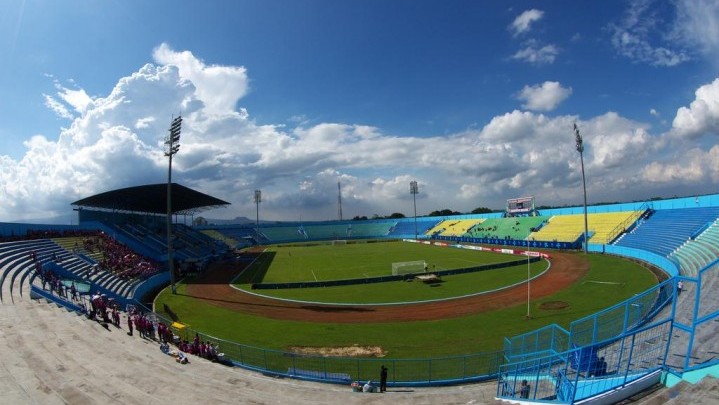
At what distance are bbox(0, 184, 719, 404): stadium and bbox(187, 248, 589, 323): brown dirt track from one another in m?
0.22

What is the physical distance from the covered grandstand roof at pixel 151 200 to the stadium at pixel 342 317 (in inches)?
17.0

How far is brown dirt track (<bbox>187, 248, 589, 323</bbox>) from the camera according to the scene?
27578 mm

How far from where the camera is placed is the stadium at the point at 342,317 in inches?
417

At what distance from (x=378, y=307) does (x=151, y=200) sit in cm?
4459

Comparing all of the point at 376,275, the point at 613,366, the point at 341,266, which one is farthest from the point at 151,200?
the point at 613,366

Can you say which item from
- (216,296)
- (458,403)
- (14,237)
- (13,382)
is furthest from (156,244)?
(458,403)

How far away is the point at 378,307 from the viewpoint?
30.3 meters

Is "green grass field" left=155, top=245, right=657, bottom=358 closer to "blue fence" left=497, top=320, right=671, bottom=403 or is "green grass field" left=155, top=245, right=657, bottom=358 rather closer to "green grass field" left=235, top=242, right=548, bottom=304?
"green grass field" left=235, top=242, right=548, bottom=304

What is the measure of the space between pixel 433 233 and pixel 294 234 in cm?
4318

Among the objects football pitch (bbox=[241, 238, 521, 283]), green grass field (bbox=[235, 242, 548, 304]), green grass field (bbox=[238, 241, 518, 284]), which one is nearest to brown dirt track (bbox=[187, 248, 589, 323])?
green grass field (bbox=[235, 242, 548, 304])

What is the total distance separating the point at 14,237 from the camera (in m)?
35.6

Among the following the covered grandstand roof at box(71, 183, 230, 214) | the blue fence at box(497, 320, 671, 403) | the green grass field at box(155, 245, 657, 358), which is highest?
the covered grandstand roof at box(71, 183, 230, 214)

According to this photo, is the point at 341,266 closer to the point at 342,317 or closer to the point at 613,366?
the point at 342,317

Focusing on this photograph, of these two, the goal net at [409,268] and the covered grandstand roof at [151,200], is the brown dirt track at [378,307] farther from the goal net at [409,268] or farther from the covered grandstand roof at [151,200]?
the covered grandstand roof at [151,200]
